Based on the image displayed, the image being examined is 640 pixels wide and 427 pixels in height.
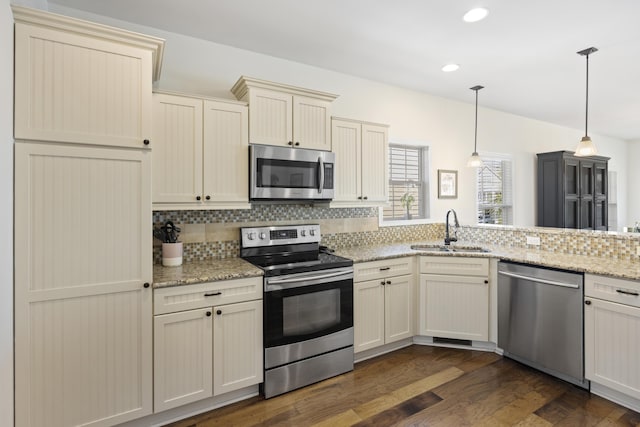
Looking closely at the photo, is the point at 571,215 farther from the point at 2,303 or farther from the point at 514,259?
the point at 2,303

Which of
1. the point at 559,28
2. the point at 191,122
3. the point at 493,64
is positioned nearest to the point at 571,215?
the point at 493,64

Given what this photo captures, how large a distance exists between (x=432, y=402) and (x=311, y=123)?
7.53 ft

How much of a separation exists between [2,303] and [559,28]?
12.7 ft

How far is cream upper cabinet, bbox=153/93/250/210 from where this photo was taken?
2.28 m

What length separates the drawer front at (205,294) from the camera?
6.57 ft

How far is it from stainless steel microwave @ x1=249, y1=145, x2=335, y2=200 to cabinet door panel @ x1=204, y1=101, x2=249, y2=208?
0.08m

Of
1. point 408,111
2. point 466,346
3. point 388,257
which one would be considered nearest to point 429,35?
point 408,111

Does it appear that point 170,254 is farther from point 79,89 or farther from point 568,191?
point 568,191

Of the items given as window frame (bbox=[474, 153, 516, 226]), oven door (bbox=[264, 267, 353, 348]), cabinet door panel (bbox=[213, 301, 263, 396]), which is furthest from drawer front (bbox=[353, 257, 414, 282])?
window frame (bbox=[474, 153, 516, 226])

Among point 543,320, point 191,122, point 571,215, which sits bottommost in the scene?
point 543,320

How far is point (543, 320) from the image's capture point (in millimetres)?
2559

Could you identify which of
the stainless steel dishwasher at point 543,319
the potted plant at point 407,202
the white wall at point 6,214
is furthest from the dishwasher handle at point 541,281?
the white wall at point 6,214

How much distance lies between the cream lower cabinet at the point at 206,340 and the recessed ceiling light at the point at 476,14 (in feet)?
7.84

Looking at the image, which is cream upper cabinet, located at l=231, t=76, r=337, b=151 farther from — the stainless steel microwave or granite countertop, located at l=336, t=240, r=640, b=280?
granite countertop, located at l=336, t=240, r=640, b=280
